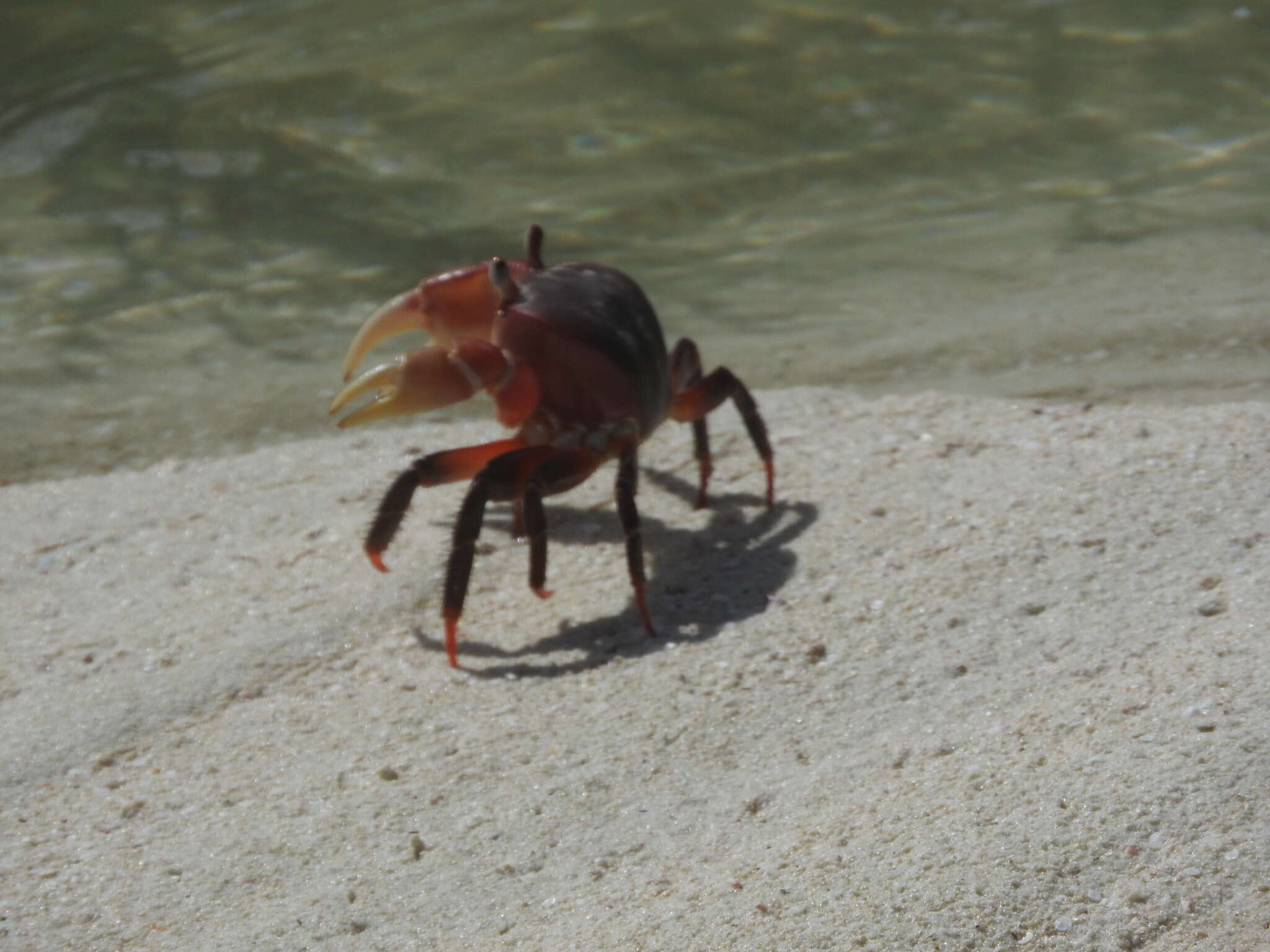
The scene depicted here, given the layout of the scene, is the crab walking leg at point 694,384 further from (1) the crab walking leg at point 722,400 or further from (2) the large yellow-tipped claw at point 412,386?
(2) the large yellow-tipped claw at point 412,386

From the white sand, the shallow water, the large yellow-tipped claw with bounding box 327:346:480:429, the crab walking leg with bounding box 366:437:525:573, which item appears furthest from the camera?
the shallow water

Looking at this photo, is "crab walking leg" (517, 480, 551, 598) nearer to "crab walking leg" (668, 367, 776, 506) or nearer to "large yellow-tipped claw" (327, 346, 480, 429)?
"large yellow-tipped claw" (327, 346, 480, 429)

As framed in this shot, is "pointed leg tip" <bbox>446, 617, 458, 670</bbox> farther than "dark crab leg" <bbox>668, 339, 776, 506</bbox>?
No

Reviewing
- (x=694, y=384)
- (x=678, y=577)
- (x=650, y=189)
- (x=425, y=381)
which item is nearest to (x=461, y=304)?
(x=425, y=381)

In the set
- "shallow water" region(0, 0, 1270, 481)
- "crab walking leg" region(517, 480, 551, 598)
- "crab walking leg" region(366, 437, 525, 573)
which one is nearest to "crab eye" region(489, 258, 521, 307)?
"crab walking leg" region(366, 437, 525, 573)

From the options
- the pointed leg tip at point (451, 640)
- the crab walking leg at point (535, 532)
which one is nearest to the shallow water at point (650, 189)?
the crab walking leg at point (535, 532)

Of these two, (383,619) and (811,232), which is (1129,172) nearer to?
(811,232)

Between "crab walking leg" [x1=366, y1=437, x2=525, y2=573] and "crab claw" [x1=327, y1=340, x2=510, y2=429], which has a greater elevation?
"crab claw" [x1=327, y1=340, x2=510, y2=429]
